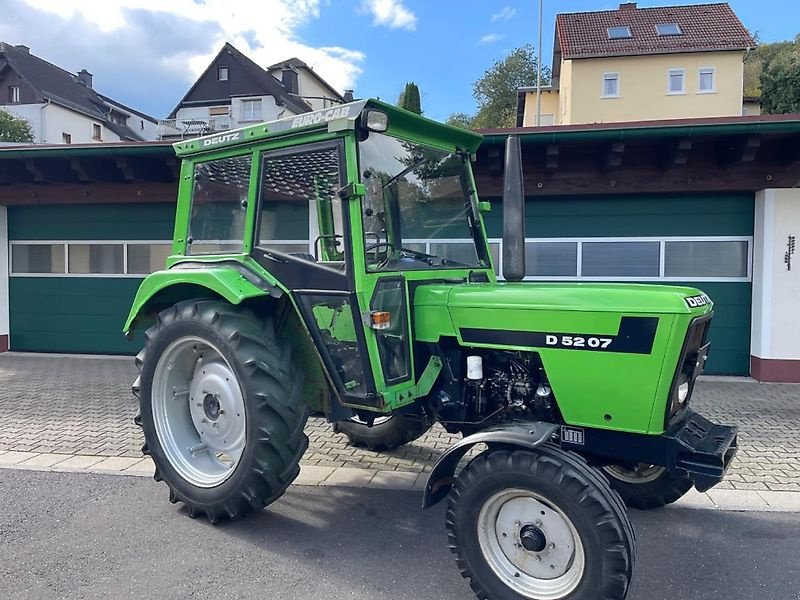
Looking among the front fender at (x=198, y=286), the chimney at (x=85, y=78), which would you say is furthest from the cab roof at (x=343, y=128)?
the chimney at (x=85, y=78)

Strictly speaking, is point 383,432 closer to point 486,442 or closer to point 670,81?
point 486,442

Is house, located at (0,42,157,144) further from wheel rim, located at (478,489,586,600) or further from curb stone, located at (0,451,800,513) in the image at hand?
wheel rim, located at (478,489,586,600)

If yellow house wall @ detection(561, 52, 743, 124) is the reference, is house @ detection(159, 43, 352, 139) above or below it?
above

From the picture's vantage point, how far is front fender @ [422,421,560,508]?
267 centimetres

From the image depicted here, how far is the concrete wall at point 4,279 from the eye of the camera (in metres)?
9.62

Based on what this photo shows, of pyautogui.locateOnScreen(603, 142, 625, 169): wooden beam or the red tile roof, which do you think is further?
the red tile roof

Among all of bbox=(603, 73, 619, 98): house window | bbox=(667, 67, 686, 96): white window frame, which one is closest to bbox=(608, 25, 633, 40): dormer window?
bbox=(603, 73, 619, 98): house window

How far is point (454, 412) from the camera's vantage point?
11.1 feet

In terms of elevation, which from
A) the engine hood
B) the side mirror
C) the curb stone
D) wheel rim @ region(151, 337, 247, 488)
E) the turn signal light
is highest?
the side mirror

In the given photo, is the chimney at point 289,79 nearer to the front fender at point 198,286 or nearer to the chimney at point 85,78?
the chimney at point 85,78

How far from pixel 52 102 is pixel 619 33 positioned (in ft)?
108

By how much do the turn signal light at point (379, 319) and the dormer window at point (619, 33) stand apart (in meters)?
29.9

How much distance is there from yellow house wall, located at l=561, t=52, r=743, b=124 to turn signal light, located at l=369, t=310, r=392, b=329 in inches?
1030

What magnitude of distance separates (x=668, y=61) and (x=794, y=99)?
5294mm
